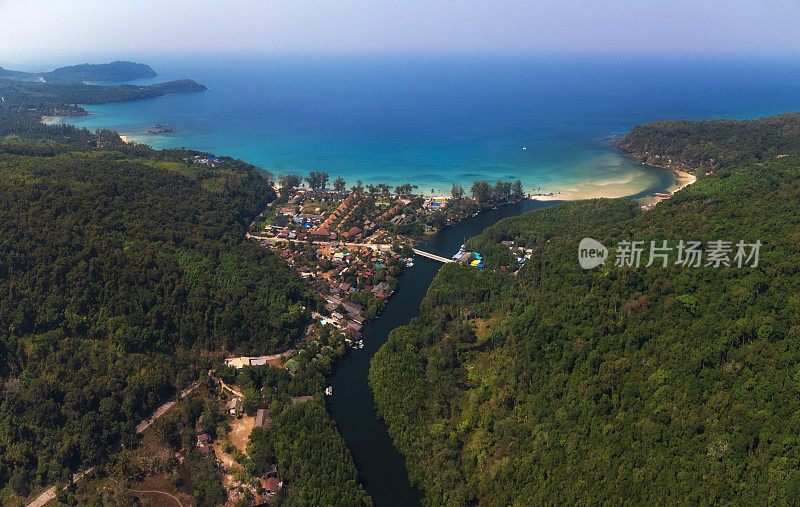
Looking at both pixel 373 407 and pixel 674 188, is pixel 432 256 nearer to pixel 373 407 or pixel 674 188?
pixel 373 407

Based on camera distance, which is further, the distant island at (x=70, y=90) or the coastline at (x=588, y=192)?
the distant island at (x=70, y=90)

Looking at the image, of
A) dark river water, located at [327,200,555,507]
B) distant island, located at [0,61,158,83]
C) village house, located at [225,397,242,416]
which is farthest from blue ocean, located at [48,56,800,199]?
village house, located at [225,397,242,416]

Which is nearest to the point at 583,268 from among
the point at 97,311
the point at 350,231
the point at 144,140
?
the point at 350,231

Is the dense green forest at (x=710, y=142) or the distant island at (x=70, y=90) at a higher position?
the distant island at (x=70, y=90)

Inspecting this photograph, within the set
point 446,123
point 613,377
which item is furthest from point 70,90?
point 613,377

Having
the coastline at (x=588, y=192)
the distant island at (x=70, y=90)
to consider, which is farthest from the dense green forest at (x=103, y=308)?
the distant island at (x=70, y=90)

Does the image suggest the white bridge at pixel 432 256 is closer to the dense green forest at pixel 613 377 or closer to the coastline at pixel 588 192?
the dense green forest at pixel 613 377
